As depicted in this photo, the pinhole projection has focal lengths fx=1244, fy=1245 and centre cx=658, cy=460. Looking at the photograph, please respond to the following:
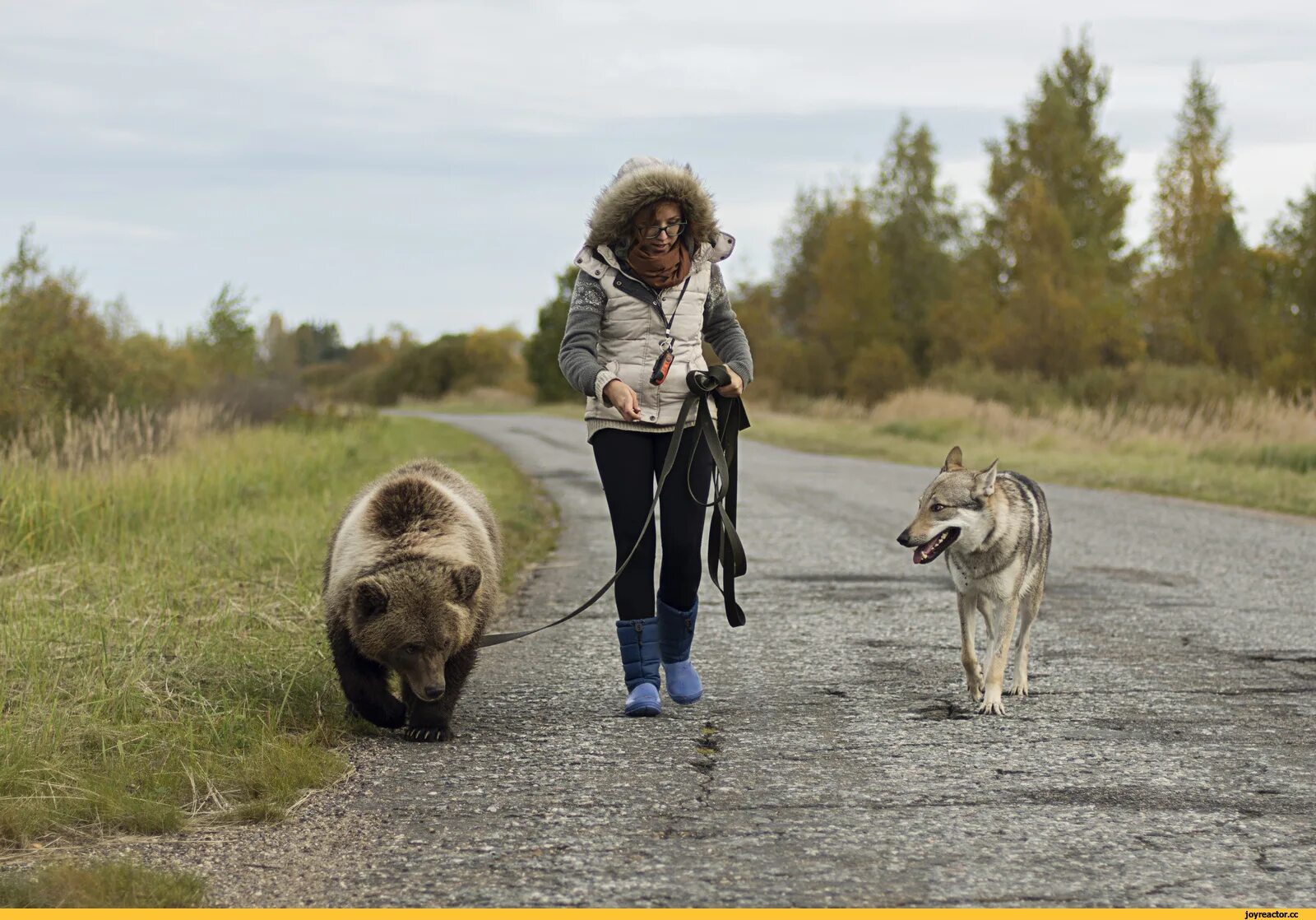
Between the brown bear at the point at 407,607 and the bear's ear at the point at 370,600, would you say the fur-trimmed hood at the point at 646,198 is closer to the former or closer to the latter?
the brown bear at the point at 407,607

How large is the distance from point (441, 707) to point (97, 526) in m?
6.38

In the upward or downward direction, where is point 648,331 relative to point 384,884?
upward

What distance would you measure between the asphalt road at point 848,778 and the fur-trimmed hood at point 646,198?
2.20 metres

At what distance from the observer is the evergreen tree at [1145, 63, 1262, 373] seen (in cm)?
3722

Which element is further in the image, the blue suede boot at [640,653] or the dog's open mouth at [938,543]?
the dog's open mouth at [938,543]

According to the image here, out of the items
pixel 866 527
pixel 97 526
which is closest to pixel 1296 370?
pixel 866 527

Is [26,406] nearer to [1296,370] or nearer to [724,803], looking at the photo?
[724,803]

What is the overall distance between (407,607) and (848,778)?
6.39 ft

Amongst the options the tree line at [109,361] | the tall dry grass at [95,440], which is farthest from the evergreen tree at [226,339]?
the tall dry grass at [95,440]

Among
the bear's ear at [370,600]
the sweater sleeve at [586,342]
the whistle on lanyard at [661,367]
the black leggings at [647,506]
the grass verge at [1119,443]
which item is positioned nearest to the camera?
the bear's ear at [370,600]

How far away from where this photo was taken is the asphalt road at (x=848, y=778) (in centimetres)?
358

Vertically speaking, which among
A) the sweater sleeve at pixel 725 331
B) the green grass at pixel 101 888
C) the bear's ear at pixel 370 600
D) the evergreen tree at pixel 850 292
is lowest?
the green grass at pixel 101 888

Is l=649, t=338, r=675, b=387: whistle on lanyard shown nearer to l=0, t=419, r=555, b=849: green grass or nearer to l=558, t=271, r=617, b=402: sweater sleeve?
l=558, t=271, r=617, b=402: sweater sleeve

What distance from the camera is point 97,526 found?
10.5 m
